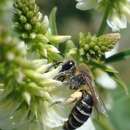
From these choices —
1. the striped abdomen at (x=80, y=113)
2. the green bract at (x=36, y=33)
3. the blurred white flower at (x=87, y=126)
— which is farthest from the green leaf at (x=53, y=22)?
the blurred white flower at (x=87, y=126)

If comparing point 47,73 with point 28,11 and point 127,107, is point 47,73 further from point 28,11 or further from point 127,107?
point 127,107

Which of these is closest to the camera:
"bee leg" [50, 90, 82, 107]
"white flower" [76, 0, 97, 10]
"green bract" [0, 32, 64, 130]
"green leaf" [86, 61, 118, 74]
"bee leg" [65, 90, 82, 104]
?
"green bract" [0, 32, 64, 130]

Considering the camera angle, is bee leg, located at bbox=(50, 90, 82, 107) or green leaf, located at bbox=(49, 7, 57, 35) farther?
green leaf, located at bbox=(49, 7, 57, 35)

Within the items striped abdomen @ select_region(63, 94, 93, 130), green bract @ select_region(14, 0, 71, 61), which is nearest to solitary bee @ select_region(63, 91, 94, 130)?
striped abdomen @ select_region(63, 94, 93, 130)

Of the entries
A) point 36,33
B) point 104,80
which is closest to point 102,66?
point 104,80

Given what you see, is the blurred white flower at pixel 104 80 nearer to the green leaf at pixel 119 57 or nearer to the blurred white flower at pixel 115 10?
the green leaf at pixel 119 57

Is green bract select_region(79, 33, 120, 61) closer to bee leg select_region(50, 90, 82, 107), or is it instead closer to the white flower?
bee leg select_region(50, 90, 82, 107)
